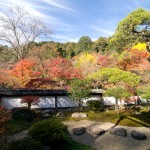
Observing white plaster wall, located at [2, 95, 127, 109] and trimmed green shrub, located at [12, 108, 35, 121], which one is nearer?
trimmed green shrub, located at [12, 108, 35, 121]

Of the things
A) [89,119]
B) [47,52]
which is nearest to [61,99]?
[89,119]

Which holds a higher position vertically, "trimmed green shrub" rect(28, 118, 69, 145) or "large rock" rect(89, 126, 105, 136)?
"trimmed green shrub" rect(28, 118, 69, 145)

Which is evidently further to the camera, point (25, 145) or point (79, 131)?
point (79, 131)

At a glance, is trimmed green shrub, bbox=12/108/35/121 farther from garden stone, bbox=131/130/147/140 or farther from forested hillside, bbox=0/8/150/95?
garden stone, bbox=131/130/147/140

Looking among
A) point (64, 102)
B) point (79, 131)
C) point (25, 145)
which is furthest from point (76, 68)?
point (25, 145)

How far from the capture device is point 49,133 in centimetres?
1184

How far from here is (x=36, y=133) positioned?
12.1 meters

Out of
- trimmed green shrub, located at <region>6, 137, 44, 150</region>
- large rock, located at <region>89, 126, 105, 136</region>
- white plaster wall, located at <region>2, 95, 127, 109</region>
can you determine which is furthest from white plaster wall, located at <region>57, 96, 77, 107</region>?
trimmed green shrub, located at <region>6, 137, 44, 150</region>

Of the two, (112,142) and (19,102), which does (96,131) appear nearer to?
(112,142)

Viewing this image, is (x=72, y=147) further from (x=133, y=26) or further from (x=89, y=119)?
(x=133, y=26)

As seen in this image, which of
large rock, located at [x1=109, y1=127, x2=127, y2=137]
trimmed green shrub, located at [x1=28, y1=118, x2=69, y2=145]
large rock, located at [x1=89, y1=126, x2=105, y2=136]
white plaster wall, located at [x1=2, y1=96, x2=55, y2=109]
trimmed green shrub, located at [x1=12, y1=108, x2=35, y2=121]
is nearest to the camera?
trimmed green shrub, located at [x1=28, y1=118, x2=69, y2=145]

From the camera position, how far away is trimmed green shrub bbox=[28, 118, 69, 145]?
38.7ft

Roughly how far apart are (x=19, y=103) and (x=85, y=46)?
45.9 m

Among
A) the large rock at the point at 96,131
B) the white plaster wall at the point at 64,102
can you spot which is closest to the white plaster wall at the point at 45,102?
the white plaster wall at the point at 64,102
